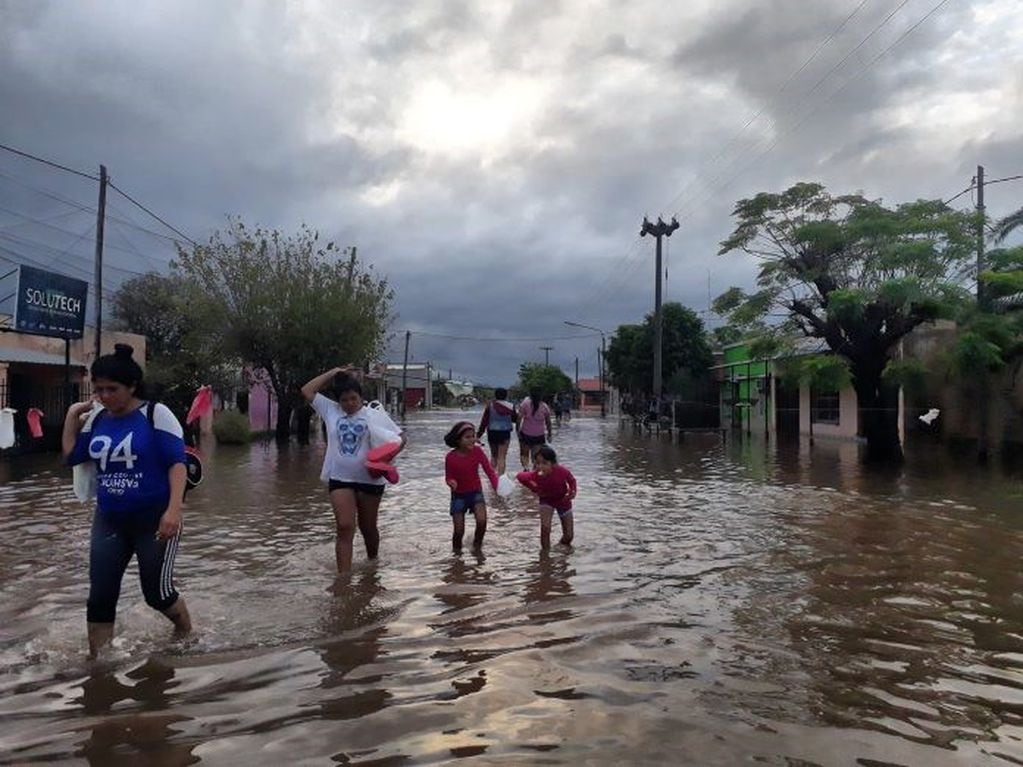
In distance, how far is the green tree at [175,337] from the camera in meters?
26.9

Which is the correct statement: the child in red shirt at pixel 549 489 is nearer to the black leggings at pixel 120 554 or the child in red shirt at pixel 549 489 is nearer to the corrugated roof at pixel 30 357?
the black leggings at pixel 120 554

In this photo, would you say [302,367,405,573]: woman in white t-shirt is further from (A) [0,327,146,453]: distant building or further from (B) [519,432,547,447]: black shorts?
(A) [0,327,146,453]: distant building

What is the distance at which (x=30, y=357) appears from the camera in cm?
2166

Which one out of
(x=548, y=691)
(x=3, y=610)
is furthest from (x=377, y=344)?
(x=548, y=691)

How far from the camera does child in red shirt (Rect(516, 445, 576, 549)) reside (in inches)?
303

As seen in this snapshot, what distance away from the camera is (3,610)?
220 inches

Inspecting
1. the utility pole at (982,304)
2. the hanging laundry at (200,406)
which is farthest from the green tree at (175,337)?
the utility pole at (982,304)

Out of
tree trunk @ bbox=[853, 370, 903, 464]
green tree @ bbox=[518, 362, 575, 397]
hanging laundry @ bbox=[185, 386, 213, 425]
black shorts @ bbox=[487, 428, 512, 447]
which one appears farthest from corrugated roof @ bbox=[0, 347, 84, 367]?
green tree @ bbox=[518, 362, 575, 397]

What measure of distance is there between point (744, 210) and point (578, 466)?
890cm

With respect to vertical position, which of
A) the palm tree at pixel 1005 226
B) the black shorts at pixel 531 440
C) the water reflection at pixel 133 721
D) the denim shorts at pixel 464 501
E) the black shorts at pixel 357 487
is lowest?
the water reflection at pixel 133 721

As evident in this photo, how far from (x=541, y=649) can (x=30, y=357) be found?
21.2 meters

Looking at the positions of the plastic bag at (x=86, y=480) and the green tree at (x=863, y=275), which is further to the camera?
the green tree at (x=863, y=275)

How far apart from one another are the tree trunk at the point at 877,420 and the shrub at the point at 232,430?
59.7ft

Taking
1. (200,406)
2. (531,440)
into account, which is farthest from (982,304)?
(200,406)
